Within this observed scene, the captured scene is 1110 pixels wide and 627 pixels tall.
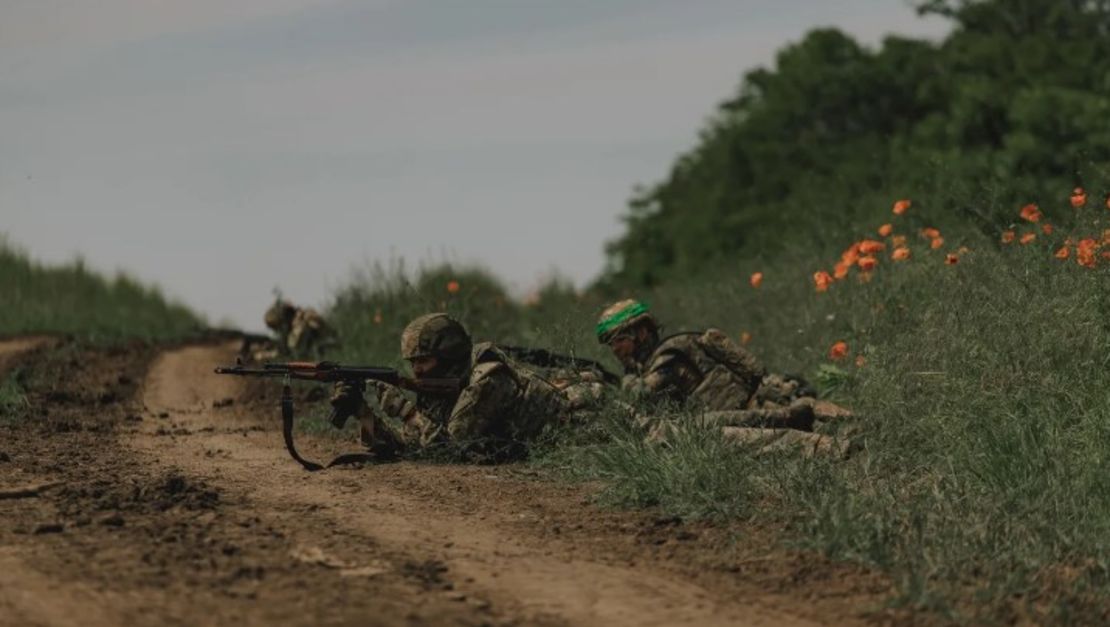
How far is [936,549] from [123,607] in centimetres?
321

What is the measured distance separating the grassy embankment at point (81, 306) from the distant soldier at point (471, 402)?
12.0 m

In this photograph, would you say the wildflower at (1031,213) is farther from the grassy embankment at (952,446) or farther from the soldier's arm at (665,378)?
the soldier's arm at (665,378)

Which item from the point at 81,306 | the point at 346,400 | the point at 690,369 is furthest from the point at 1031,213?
the point at 81,306

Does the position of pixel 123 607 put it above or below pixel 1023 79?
below

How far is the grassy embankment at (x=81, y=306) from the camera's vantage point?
72.5ft

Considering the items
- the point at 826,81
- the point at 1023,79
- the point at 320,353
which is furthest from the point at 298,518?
the point at 826,81

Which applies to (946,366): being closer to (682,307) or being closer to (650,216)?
(682,307)

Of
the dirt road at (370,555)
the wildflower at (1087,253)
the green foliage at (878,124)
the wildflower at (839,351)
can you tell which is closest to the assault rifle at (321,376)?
the dirt road at (370,555)

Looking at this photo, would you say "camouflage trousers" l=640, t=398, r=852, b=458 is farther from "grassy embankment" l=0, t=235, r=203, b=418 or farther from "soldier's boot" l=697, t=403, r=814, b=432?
"grassy embankment" l=0, t=235, r=203, b=418

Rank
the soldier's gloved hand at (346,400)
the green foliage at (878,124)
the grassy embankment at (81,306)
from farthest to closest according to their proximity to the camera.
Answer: the green foliage at (878,124) → the grassy embankment at (81,306) → the soldier's gloved hand at (346,400)

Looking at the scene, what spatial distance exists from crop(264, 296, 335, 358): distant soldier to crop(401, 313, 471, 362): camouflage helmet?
6.96 metres

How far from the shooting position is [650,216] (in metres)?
39.9

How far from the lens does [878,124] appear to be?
1299 inches

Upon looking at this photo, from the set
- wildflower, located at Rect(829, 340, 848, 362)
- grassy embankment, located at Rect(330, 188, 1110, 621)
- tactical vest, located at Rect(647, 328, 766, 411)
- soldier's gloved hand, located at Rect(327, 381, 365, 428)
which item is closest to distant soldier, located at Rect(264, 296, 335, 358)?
grassy embankment, located at Rect(330, 188, 1110, 621)
